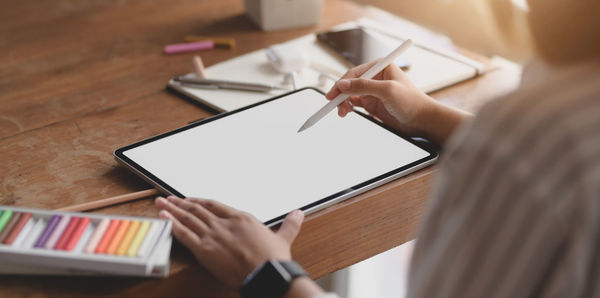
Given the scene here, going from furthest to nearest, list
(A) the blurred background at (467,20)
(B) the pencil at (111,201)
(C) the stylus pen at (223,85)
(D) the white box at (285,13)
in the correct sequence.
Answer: (D) the white box at (285,13)
(A) the blurred background at (467,20)
(C) the stylus pen at (223,85)
(B) the pencil at (111,201)

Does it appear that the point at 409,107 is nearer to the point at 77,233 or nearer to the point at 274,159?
the point at 274,159

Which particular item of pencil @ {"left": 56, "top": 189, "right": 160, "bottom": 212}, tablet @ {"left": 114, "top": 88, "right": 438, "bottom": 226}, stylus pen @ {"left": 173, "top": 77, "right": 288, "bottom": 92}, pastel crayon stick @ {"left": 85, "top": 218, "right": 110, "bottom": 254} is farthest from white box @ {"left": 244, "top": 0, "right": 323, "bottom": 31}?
pastel crayon stick @ {"left": 85, "top": 218, "right": 110, "bottom": 254}

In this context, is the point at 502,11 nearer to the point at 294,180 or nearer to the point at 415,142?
the point at 415,142

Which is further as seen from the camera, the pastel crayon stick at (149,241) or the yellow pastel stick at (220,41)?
the yellow pastel stick at (220,41)

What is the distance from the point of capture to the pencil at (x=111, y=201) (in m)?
0.65

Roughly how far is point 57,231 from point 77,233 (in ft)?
0.07

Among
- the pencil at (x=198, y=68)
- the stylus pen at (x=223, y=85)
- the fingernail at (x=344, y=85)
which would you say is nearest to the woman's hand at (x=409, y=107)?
the fingernail at (x=344, y=85)

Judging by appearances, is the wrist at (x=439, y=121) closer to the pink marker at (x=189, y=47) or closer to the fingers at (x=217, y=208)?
the fingers at (x=217, y=208)

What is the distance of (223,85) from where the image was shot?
0.93m

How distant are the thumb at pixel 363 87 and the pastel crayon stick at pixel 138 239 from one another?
315 millimetres

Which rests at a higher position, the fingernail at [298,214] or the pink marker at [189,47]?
the fingernail at [298,214]

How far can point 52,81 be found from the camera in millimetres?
994

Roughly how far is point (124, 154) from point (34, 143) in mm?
167

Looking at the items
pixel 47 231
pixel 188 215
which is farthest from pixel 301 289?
pixel 47 231
